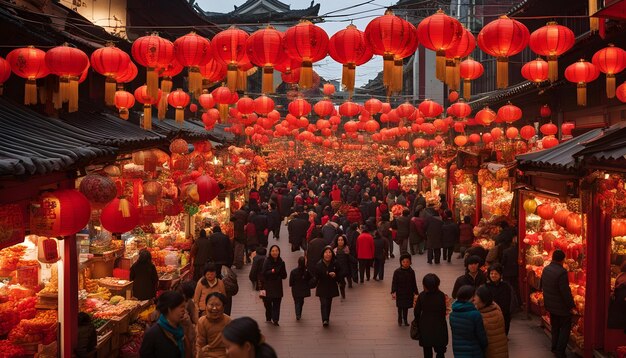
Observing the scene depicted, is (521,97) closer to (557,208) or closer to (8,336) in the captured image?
(557,208)

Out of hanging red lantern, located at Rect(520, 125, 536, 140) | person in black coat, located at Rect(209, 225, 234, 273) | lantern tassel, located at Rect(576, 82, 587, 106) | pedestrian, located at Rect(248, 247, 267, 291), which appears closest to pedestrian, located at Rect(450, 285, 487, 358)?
pedestrian, located at Rect(248, 247, 267, 291)

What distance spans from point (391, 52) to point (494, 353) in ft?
12.2

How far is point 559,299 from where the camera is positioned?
8828mm

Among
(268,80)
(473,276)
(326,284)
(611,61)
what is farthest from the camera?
(326,284)

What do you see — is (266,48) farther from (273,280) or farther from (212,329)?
(273,280)

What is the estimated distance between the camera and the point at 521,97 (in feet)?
64.3

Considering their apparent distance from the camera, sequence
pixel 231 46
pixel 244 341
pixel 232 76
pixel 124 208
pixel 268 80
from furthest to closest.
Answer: pixel 124 208
pixel 232 76
pixel 231 46
pixel 268 80
pixel 244 341

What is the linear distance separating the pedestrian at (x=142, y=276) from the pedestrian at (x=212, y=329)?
506 cm

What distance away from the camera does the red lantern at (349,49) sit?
742cm

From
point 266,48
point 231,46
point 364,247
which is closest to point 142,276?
point 231,46

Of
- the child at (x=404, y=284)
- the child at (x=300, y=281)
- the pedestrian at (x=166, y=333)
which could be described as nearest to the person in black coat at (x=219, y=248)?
the child at (x=300, y=281)

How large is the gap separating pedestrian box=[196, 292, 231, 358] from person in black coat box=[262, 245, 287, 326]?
4.52 meters

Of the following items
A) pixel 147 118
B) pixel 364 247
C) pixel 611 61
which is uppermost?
pixel 611 61

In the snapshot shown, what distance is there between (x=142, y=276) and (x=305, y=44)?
592 centimetres
